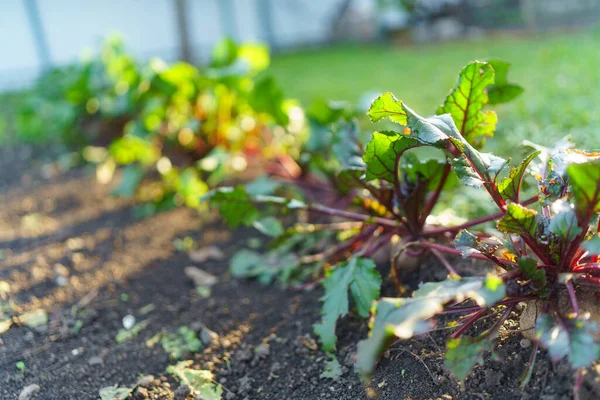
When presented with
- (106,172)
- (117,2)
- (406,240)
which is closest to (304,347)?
(406,240)

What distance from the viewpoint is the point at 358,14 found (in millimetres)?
11852

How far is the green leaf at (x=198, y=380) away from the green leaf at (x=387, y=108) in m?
0.93

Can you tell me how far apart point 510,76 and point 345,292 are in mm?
3579

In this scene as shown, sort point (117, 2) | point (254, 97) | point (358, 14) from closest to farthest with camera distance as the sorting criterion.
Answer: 1. point (254, 97)
2. point (117, 2)
3. point (358, 14)

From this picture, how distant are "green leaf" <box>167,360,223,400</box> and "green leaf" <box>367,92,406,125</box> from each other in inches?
36.4

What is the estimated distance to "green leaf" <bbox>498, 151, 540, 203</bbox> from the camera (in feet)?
4.41

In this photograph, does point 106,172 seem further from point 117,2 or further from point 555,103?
point 117,2

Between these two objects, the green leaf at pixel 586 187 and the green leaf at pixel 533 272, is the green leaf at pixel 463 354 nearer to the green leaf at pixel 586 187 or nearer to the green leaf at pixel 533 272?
the green leaf at pixel 533 272

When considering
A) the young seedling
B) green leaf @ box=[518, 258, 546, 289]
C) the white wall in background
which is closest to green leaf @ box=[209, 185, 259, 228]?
the young seedling

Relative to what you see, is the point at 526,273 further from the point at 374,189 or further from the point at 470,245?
the point at 374,189

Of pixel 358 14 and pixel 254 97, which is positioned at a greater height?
pixel 254 97

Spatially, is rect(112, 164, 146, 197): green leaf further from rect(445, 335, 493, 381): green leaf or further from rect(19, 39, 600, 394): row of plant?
rect(445, 335, 493, 381): green leaf

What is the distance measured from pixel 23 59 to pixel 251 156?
6258mm

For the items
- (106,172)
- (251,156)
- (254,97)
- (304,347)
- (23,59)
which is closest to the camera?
(304,347)
